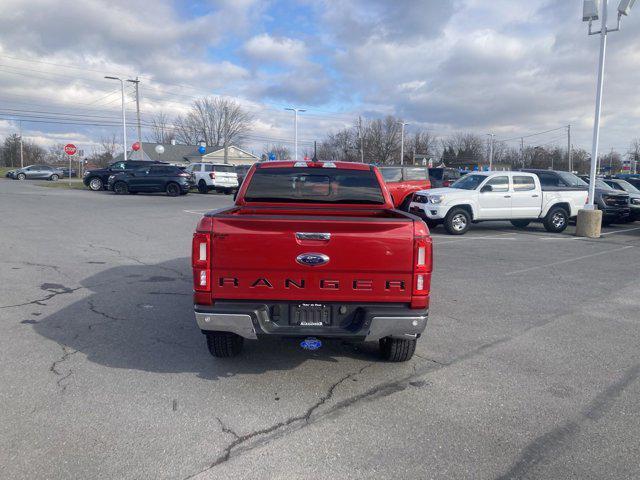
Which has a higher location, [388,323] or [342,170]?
[342,170]

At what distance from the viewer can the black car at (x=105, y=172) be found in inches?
1133


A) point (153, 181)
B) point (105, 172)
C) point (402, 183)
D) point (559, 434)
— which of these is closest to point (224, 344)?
point (559, 434)

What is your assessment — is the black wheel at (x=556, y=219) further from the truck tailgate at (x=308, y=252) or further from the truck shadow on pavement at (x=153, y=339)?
the truck tailgate at (x=308, y=252)

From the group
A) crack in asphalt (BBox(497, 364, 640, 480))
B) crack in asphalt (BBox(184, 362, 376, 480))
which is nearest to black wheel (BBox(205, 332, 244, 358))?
crack in asphalt (BBox(184, 362, 376, 480))

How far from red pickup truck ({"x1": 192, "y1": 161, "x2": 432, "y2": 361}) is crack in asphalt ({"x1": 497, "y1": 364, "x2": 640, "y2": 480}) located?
1.16 metres

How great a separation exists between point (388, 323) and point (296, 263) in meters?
0.86

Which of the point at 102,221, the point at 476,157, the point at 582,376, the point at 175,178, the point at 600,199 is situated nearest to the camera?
the point at 582,376

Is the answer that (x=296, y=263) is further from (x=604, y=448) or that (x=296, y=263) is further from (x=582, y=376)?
(x=582, y=376)

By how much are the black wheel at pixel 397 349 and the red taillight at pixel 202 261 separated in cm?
175

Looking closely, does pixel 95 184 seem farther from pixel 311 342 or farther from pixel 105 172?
pixel 311 342

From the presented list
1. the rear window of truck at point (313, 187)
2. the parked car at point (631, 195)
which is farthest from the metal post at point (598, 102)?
the rear window of truck at point (313, 187)

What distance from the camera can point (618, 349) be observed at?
5.25m

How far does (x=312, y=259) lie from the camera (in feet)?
12.8

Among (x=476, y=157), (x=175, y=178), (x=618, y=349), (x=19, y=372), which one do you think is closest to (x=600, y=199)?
(x=618, y=349)
